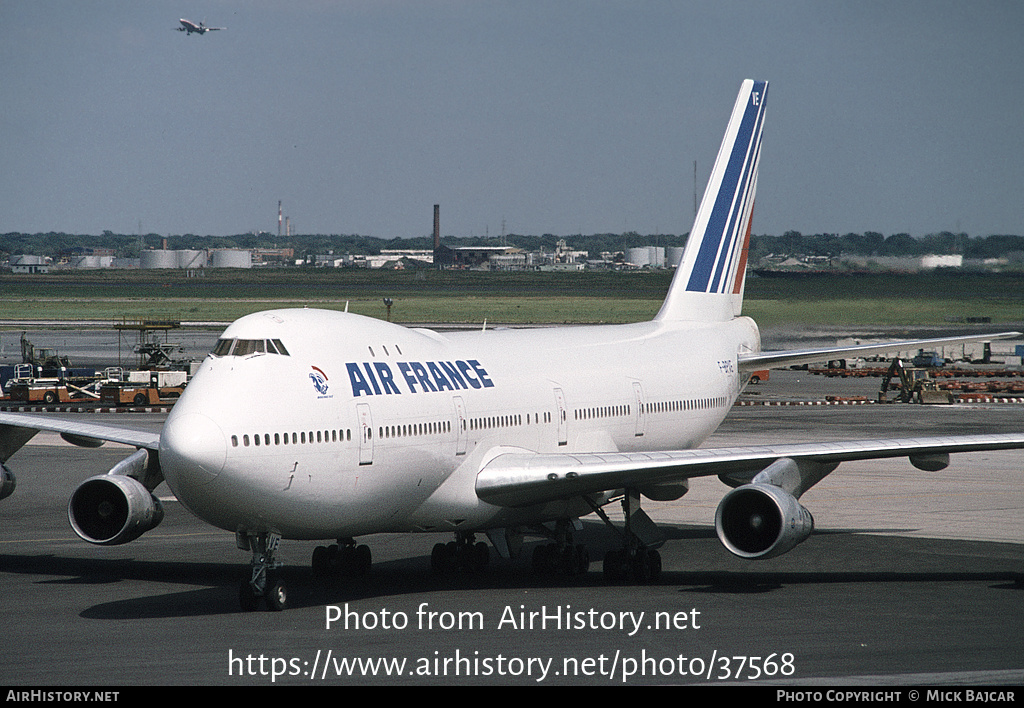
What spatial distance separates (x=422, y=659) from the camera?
19500mm

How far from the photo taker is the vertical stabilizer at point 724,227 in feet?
129

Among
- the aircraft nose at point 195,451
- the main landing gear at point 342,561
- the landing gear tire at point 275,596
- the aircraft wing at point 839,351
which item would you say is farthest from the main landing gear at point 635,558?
the aircraft nose at point 195,451

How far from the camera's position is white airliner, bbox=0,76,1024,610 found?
21.8 metres

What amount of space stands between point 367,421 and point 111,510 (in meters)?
5.84

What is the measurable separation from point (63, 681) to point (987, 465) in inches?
1458

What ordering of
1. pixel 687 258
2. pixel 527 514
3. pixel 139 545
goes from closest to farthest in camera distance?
pixel 527 514 → pixel 139 545 → pixel 687 258

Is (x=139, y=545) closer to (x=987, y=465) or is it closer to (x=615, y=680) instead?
(x=615, y=680)

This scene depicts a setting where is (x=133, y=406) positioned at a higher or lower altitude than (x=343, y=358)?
lower

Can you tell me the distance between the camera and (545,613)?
909 inches

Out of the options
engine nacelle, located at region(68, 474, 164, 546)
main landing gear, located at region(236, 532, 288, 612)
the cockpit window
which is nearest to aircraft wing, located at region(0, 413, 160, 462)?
engine nacelle, located at region(68, 474, 164, 546)

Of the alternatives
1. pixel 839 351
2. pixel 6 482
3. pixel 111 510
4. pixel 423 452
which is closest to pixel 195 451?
pixel 423 452

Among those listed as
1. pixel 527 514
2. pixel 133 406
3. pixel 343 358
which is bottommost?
pixel 133 406

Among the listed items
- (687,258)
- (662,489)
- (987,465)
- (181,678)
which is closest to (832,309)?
(987,465)

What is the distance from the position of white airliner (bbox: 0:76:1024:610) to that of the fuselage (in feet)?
0.12
